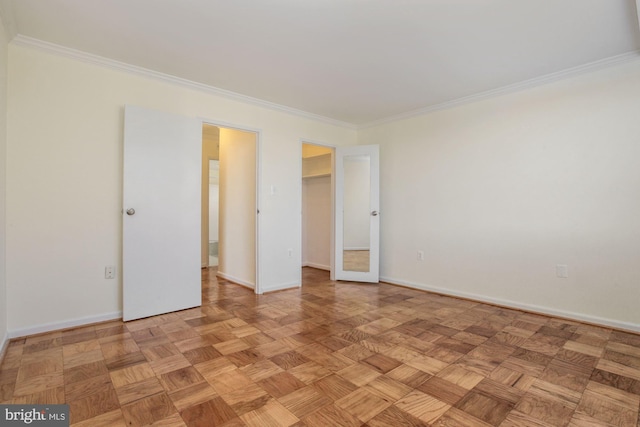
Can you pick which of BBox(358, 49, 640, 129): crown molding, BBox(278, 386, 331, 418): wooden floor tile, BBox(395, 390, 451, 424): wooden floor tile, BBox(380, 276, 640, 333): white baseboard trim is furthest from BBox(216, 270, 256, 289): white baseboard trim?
BBox(358, 49, 640, 129): crown molding

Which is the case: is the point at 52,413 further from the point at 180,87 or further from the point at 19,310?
the point at 180,87

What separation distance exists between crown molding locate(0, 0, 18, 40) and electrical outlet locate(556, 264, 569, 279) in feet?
15.4

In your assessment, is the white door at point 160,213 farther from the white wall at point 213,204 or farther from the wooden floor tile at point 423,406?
the white wall at point 213,204

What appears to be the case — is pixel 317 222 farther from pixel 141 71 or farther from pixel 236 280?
pixel 141 71

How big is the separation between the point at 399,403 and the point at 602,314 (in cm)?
235

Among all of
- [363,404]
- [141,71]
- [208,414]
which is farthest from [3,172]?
[363,404]

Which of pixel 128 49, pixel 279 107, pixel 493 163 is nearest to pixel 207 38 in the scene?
pixel 128 49

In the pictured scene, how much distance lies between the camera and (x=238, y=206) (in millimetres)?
4180

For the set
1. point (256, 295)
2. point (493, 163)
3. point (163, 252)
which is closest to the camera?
point (163, 252)

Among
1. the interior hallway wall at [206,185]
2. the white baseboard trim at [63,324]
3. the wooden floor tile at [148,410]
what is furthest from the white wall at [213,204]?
the wooden floor tile at [148,410]

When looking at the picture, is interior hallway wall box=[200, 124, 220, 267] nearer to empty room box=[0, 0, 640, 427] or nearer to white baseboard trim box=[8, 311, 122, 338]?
empty room box=[0, 0, 640, 427]

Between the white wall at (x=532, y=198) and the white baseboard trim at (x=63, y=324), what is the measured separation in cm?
329

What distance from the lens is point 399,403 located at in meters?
1.55

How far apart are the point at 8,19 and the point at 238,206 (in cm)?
263
